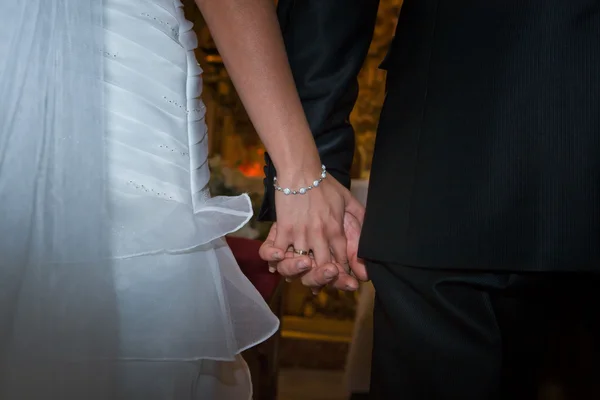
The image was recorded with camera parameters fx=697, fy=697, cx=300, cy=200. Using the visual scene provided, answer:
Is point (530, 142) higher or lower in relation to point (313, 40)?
lower

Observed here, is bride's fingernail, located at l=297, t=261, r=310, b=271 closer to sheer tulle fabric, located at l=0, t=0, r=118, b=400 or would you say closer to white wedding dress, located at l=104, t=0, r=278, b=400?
white wedding dress, located at l=104, t=0, r=278, b=400

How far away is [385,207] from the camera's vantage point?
73 centimetres

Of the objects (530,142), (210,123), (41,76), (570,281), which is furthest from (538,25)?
(210,123)

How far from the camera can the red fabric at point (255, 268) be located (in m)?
1.52

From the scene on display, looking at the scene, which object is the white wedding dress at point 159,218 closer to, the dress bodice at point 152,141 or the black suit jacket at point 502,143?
the dress bodice at point 152,141

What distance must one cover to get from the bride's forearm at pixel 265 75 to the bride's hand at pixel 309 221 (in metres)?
0.03

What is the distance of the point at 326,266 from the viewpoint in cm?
89

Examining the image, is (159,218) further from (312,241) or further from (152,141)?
(312,241)

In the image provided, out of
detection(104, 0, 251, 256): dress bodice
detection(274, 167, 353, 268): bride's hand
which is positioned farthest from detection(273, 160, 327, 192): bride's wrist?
detection(104, 0, 251, 256): dress bodice

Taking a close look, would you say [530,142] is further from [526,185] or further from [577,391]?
[577,391]

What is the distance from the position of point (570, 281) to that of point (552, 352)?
11 cm

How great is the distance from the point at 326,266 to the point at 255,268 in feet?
2.30

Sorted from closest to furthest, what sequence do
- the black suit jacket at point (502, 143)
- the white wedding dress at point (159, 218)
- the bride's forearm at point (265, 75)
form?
the black suit jacket at point (502, 143) < the white wedding dress at point (159, 218) < the bride's forearm at point (265, 75)

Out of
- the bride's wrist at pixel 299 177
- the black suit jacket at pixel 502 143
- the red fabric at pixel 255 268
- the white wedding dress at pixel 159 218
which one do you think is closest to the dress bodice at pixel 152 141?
the white wedding dress at pixel 159 218
